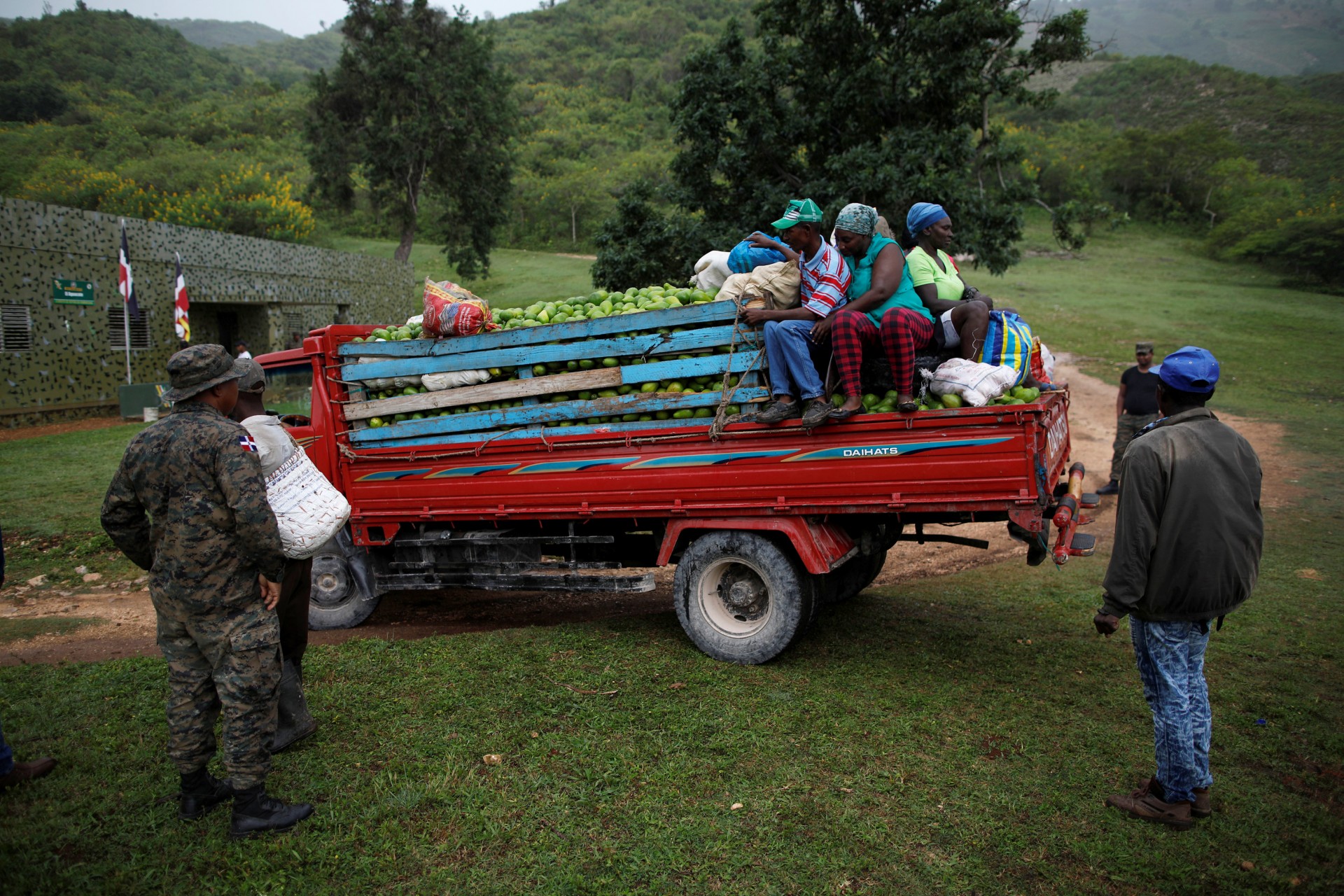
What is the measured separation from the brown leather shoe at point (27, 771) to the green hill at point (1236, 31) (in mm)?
83897

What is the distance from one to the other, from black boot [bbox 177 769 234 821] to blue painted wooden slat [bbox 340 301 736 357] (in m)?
3.25

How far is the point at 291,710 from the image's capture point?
4340 millimetres

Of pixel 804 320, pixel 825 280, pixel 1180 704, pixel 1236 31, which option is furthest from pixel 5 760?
pixel 1236 31

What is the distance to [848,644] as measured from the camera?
5.77 metres

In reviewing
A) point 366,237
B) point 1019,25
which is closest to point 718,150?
point 1019,25

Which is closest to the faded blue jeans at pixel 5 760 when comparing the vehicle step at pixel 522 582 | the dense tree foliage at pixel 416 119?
the vehicle step at pixel 522 582

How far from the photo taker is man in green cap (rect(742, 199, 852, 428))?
16.0ft

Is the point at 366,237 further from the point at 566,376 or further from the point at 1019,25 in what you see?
the point at 566,376

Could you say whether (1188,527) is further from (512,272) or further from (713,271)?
(512,272)

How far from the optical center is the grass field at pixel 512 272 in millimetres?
32594

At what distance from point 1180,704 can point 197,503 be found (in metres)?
4.40

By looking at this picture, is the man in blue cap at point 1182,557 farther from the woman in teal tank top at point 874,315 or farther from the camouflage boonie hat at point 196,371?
the camouflage boonie hat at point 196,371

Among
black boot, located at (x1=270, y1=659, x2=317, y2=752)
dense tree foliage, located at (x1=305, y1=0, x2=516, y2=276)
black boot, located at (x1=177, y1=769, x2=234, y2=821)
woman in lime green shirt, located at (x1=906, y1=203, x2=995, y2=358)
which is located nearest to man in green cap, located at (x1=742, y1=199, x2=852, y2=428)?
woman in lime green shirt, located at (x1=906, y1=203, x2=995, y2=358)

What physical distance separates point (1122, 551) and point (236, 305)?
26.2 meters
